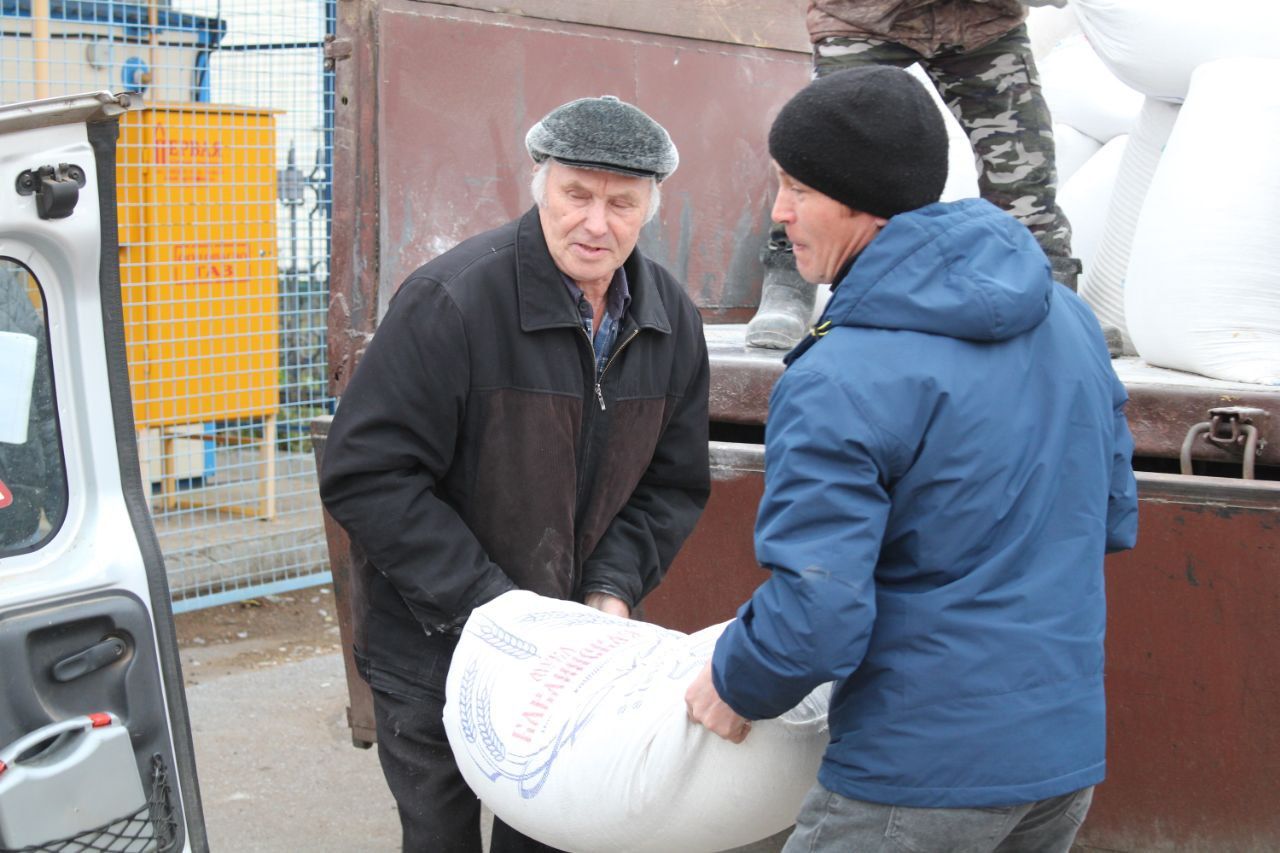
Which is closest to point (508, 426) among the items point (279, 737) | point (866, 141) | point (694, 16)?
point (866, 141)

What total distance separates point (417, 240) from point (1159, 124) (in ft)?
5.72

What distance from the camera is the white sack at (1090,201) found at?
12.8 feet

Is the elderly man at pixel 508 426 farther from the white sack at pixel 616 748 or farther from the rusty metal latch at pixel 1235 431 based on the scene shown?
the rusty metal latch at pixel 1235 431

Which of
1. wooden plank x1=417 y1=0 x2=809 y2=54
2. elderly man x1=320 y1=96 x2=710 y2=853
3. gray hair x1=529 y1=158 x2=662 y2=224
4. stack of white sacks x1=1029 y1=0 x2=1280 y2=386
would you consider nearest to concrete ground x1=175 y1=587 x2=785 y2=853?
elderly man x1=320 y1=96 x2=710 y2=853

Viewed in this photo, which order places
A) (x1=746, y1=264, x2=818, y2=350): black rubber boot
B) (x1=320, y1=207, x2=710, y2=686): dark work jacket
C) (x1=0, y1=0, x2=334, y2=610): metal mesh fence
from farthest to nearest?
1. (x1=0, y1=0, x2=334, y2=610): metal mesh fence
2. (x1=746, y1=264, x2=818, y2=350): black rubber boot
3. (x1=320, y1=207, x2=710, y2=686): dark work jacket

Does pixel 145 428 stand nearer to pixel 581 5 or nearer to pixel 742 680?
pixel 581 5

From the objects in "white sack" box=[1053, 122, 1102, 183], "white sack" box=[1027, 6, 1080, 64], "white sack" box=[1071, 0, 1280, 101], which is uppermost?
"white sack" box=[1027, 6, 1080, 64]

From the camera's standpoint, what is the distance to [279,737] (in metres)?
4.49

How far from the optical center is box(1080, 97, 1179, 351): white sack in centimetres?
338

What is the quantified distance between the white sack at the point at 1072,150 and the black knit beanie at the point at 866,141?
311 cm

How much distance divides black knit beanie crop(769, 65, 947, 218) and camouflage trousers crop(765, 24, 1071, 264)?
67.2 inches

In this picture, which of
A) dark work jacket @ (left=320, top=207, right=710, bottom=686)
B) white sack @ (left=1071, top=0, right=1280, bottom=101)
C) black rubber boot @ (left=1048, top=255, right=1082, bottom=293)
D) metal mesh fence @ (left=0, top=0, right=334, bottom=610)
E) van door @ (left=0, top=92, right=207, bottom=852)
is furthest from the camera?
metal mesh fence @ (left=0, top=0, right=334, bottom=610)

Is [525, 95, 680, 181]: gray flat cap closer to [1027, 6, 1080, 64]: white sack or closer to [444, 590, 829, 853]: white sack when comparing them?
[444, 590, 829, 853]: white sack

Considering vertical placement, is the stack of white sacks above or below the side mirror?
above
